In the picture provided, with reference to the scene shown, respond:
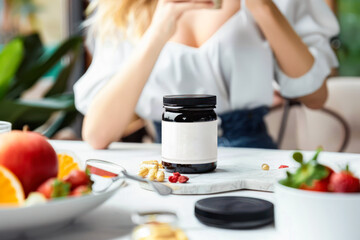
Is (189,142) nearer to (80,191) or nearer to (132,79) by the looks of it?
(80,191)

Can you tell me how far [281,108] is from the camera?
209cm

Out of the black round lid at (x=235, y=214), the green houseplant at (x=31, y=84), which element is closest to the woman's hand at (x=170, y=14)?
the green houseplant at (x=31, y=84)

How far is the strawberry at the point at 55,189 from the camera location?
505mm

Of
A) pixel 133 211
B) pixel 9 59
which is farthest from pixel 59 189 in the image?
pixel 9 59

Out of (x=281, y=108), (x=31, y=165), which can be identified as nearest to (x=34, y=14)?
(x=281, y=108)

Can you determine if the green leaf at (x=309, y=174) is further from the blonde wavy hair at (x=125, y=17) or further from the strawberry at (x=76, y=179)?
the blonde wavy hair at (x=125, y=17)

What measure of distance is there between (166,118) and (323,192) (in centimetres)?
38

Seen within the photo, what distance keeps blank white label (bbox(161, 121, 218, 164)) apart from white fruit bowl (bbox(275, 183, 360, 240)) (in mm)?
304

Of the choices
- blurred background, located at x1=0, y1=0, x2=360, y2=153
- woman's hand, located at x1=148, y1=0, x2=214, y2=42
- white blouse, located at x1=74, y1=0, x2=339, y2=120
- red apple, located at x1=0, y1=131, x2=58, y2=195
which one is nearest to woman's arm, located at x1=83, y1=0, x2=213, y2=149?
woman's hand, located at x1=148, y1=0, x2=214, y2=42

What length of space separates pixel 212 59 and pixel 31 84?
43.1 inches

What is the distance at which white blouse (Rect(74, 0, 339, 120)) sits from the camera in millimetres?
A: 1401

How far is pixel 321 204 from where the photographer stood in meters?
0.47

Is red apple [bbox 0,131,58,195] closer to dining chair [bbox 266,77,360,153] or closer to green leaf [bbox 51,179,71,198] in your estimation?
green leaf [bbox 51,179,71,198]

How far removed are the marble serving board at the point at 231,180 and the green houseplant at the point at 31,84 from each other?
41.5 inches
